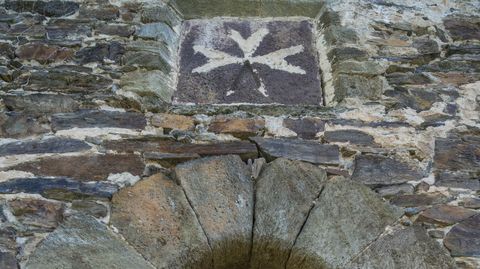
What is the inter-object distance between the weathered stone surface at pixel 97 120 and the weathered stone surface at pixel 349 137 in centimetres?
82

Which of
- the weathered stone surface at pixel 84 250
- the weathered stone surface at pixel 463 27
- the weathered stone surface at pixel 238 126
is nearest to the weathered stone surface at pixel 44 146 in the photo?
the weathered stone surface at pixel 84 250

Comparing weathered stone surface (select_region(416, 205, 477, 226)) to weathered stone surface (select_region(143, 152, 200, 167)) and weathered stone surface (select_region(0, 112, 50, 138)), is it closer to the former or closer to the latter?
weathered stone surface (select_region(143, 152, 200, 167))

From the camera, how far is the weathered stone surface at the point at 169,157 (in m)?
2.54

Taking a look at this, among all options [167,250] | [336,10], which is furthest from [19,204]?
[336,10]

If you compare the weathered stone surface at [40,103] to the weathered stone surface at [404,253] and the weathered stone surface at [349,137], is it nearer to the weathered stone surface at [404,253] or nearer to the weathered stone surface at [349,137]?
the weathered stone surface at [349,137]

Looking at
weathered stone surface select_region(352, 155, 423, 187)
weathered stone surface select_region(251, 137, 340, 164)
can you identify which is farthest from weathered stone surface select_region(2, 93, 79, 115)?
weathered stone surface select_region(352, 155, 423, 187)

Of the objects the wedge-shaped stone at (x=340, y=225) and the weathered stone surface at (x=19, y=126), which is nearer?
the wedge-shaped stone at (x=340, y=225)

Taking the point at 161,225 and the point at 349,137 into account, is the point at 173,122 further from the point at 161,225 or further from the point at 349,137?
the point at 349,137

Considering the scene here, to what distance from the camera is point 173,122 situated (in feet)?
8.95

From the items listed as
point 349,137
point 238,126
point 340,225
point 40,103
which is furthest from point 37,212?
point 349,137

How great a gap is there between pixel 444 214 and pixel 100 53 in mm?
1788

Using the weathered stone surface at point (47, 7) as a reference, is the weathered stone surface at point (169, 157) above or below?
below

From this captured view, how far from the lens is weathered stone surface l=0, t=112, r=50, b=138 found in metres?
2.63

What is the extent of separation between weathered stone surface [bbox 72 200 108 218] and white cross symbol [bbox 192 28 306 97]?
1.10 metres
